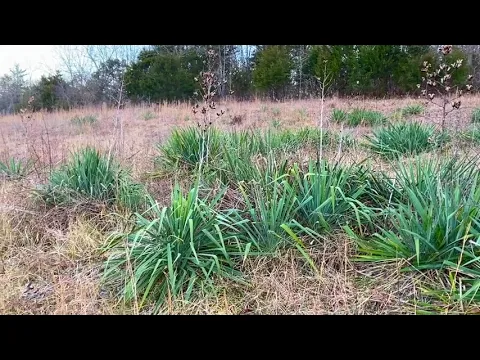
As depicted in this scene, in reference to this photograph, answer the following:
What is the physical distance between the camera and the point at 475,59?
661 cm

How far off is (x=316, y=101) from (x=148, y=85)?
15.0 feet

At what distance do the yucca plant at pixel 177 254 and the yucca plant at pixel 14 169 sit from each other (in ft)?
7.22

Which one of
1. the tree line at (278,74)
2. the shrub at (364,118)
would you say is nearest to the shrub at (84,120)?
the tree line at (278,74)

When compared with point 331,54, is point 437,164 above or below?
below

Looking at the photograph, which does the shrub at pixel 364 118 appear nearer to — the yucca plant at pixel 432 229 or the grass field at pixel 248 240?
the grass field at pixel 248 240

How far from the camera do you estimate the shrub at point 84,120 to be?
723cm

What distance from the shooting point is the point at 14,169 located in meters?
4.17

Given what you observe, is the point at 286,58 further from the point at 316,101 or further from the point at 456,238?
the point at 456,238

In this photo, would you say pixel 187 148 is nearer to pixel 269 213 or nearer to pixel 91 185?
pixel 91 185

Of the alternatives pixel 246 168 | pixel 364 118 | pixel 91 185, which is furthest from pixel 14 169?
pixel 364 118

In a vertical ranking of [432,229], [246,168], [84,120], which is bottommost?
[432,229]

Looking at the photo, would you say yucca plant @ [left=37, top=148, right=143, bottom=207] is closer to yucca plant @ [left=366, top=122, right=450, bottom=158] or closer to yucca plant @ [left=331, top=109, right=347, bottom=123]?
yucca plant @ [left=366, top=122, right=450, bottom=158]

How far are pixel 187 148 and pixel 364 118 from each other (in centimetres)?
340
